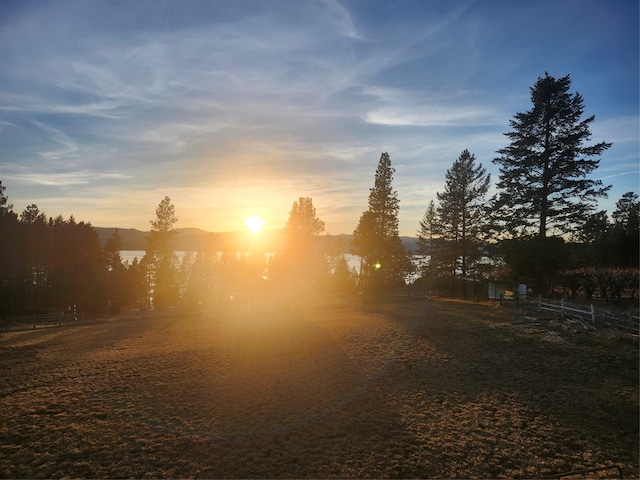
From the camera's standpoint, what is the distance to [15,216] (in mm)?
49750

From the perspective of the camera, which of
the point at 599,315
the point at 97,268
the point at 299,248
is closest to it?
the point at 599,315

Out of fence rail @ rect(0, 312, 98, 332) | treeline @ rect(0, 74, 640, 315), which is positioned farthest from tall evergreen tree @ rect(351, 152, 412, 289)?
fence rail @ rect(0, 312, 98, 332)

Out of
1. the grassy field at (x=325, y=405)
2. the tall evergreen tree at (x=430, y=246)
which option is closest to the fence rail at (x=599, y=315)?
the grassy field at (x=325, y=405)

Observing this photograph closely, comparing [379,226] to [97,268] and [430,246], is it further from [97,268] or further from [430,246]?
[97,268]

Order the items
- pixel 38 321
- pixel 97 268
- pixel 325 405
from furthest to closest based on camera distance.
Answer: pixel 97 268
pixel 38 321
pixel 325 405

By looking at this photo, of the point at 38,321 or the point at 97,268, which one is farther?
the point at 97,268

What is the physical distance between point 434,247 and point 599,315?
94.4ft

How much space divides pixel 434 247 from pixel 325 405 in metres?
40.4

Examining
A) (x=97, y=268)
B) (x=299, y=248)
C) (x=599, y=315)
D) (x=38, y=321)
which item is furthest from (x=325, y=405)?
(x=97, y=268)

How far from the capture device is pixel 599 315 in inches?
Result: 832

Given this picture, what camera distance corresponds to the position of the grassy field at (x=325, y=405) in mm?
9109

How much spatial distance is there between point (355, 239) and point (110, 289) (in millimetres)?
34226

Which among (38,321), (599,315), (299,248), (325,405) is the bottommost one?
(38,321)

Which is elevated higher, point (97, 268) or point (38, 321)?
point (97, 268)
